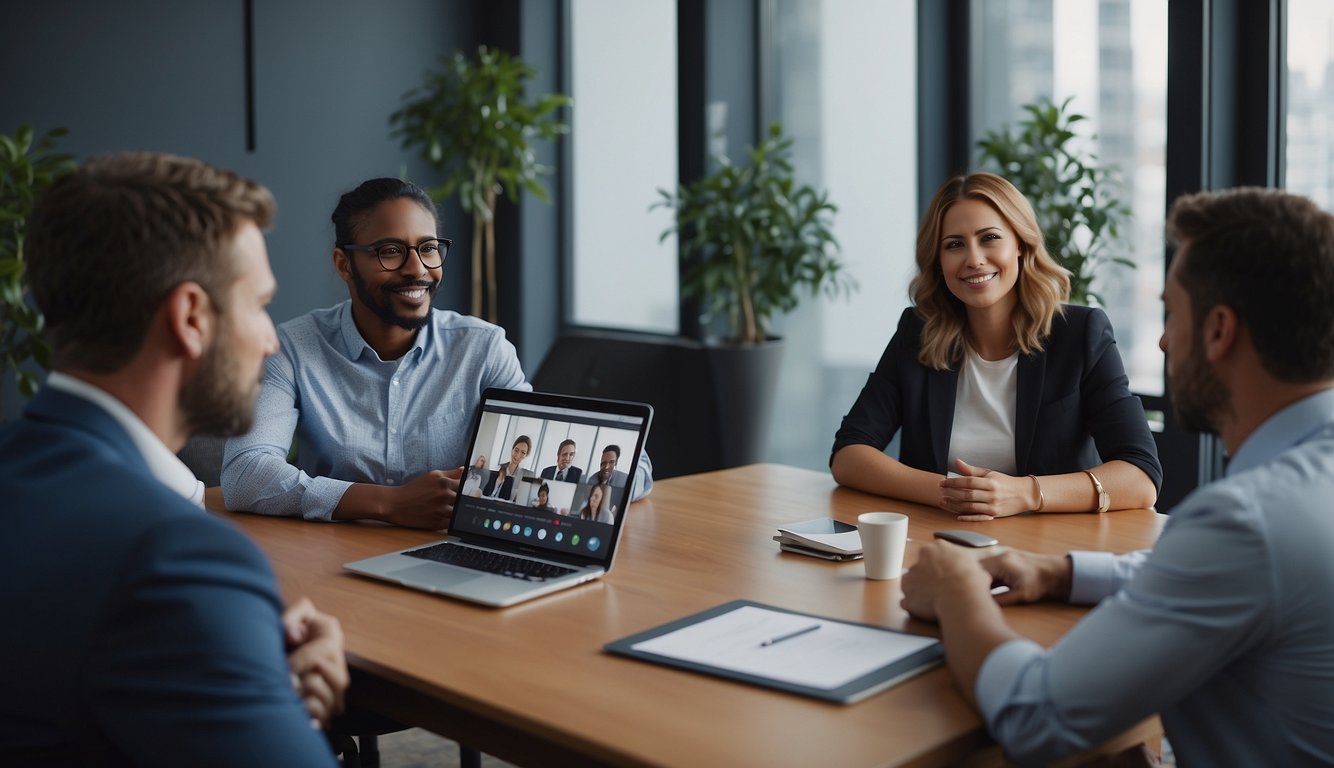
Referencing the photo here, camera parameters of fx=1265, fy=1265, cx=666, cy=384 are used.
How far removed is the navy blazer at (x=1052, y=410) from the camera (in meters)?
2.45

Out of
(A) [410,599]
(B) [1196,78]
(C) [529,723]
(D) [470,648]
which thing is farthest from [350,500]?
(B) [1196,78]

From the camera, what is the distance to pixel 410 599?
1.73 m

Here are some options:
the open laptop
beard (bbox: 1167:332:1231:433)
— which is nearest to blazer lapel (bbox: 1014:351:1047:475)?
the open laptop

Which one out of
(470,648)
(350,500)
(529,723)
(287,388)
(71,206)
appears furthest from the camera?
(287,388)

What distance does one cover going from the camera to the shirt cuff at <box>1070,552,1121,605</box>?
1656 mm

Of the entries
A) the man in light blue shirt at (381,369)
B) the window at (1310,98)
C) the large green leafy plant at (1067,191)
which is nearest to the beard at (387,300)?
the man in light blue shirt at (381,369)

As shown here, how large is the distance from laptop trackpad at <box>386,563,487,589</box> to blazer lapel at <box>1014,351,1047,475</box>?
1188mm

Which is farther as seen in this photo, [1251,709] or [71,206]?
[1251,709]

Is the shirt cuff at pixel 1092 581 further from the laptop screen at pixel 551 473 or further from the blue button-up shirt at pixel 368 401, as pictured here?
the blue button-up shirt at pixel 368 401

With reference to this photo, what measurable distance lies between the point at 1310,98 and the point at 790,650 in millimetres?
3084

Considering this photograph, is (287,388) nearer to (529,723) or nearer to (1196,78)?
(529,723)

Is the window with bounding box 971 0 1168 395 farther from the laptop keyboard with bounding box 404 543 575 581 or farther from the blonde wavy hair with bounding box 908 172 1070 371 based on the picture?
the laptop keyboard with bounding box 404 543 575 581

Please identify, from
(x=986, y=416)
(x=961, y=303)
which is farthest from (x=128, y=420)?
(x=961, y=303)

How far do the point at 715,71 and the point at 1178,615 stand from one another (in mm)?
4401
